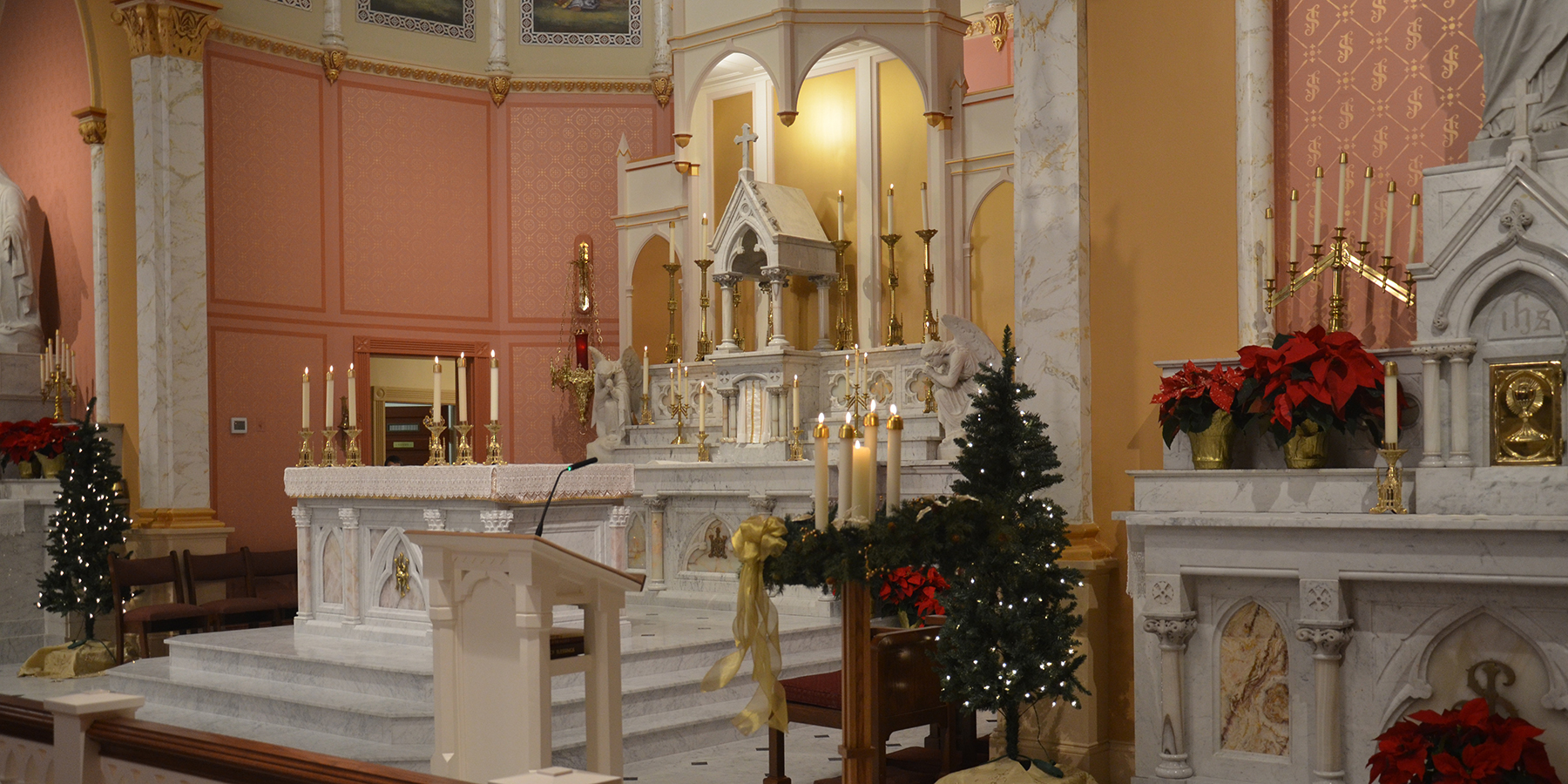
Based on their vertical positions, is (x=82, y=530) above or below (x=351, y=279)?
below

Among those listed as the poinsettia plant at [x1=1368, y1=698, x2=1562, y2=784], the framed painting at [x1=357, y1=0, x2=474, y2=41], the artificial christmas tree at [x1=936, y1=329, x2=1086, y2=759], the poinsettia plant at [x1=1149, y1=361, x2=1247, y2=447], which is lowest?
the poinsettia plant at [x1=1368, y1=698, x2=1562, y2=784]

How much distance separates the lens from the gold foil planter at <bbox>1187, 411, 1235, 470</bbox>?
491 centimetres

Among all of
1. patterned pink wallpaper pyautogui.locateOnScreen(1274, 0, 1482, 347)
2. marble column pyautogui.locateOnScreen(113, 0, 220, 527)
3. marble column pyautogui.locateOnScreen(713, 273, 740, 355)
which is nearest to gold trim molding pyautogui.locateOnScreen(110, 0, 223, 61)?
marble column pyautogui.locateOnScreen(113, 0, 220, 527)

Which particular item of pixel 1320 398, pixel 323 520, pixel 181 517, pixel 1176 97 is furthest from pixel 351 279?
pixel 1320 398

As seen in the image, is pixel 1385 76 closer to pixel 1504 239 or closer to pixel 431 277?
pixel 1504 239

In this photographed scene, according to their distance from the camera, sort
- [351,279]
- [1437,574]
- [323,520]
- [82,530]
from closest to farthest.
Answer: [1437,574]
[323,520]
[82,530]
[351,279]

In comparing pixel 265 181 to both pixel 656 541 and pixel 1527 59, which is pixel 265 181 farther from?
pixel 1527 59

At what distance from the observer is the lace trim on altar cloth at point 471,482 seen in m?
7.46

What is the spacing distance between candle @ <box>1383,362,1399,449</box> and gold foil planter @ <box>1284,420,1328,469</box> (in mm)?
235

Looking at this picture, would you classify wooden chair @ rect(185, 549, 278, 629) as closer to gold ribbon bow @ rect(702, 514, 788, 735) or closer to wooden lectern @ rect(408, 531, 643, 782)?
wooden lectern @ rect(408, 531, 643, 782)

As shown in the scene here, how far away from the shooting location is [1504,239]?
4.45m

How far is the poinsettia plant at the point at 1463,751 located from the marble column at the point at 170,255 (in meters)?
9.26

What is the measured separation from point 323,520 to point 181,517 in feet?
9.22

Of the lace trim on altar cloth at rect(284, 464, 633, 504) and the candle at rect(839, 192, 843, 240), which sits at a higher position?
the candle at rect(839, 192, 843, 240)
